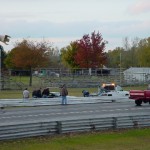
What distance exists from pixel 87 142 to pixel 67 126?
2.00 metres

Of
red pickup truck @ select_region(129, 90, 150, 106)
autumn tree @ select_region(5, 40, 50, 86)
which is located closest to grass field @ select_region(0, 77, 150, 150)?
red pickup truck @ select_region(129, 90, 150, 106)

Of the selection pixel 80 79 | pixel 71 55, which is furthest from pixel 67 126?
pixel 71 55

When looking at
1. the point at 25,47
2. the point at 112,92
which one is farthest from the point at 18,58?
the point at 112,92

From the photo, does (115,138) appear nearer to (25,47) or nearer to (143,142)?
(143,142)

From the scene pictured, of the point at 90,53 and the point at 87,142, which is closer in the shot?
the point at 87,142

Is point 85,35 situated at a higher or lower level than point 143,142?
higher

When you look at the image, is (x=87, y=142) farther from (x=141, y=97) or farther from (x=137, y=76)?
(x=137, y=76)

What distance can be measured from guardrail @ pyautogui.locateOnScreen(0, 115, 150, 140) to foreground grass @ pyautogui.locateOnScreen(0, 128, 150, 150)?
323mm

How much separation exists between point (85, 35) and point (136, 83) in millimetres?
20470

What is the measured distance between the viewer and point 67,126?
59.8 feet

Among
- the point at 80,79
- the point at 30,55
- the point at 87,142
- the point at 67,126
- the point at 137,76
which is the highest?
the point at 30,55

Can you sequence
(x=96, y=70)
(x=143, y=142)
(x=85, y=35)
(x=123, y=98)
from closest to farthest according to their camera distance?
(x=143, y=142) → (x=123, y=98) → (x=96, y=70) → (x=85, y=35)

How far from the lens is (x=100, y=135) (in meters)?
18.1

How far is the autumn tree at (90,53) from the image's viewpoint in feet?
300
